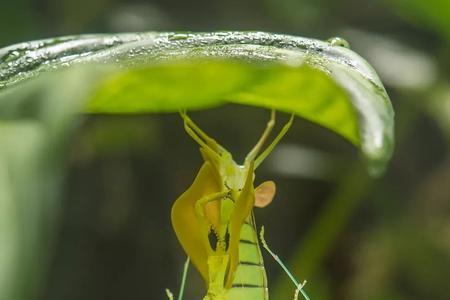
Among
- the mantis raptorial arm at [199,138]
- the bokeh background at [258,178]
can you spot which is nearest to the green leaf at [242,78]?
the mantis raptorial arm at [199,138]

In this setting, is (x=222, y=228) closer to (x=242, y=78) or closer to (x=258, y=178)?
(x=242, y=78)

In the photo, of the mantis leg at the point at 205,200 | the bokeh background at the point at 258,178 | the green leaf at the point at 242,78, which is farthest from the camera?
the bokeh background at the point at 258,178

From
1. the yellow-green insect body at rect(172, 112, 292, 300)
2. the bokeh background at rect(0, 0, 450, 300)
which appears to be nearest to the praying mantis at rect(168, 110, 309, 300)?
the yellow-green insect body at rect(172, 112, 292, 300)

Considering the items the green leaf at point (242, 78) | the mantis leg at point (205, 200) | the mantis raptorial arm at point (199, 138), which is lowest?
the mantis leg at point (205, 200)

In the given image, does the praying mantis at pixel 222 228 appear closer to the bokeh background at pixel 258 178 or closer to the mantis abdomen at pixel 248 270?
the mantis abdomen at pixel 248 270

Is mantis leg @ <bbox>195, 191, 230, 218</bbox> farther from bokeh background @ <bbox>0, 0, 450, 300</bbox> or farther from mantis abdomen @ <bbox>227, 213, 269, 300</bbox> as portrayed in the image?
bokeh background @ <bbox>0, 0, 450, 300</bbox>

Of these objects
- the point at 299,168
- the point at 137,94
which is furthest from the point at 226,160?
the point at 299,168

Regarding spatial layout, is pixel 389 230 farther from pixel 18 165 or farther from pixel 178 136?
pixel 18 165

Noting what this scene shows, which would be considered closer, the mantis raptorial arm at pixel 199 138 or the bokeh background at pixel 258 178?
the mantis raptorial arm at pixel 199 138
